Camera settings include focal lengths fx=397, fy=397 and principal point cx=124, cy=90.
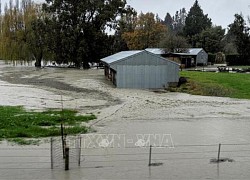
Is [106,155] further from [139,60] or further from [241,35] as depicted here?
[241,35]

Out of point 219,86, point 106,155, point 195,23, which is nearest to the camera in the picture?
point 106,155

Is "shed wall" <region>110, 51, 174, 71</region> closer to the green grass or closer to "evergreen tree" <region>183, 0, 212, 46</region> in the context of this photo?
the green grass

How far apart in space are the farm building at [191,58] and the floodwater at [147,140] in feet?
85.2

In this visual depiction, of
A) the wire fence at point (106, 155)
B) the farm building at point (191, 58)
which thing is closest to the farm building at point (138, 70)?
the farm building at point (191, 58)

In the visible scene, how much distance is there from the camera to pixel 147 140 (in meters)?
14.3

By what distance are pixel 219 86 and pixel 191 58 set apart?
25.4m

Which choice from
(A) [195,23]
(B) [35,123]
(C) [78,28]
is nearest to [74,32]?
(C) [78,28]

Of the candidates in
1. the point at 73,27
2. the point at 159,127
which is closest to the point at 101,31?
the point at 73,27

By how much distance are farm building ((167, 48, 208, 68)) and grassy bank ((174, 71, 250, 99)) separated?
15.6 m

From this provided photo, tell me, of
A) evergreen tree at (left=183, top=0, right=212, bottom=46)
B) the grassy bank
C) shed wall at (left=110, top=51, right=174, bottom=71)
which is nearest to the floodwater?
the grassy bank

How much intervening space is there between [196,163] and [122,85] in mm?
23392

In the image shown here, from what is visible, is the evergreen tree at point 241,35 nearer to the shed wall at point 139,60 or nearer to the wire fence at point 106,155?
the shed wall at point 139,60

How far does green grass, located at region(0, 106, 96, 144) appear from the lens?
14.4 metres

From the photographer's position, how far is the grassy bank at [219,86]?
31.4 m
